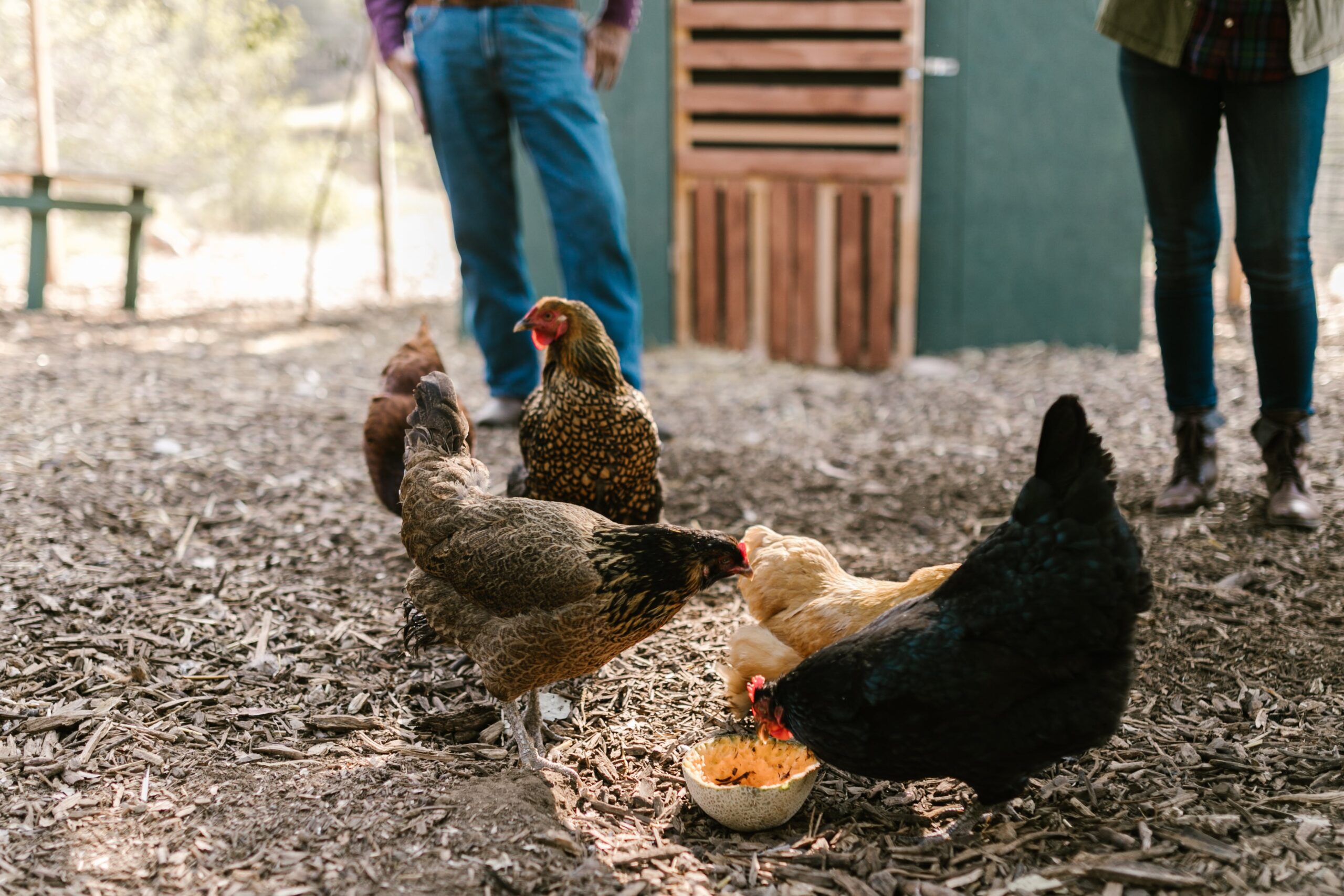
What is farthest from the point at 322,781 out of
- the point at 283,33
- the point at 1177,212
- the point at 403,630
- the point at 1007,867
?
the point at 283,33

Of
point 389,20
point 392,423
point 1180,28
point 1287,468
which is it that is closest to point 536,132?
point 389,20

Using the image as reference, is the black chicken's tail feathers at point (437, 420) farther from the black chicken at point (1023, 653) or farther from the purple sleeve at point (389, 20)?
the purple sleeve at point (389, 20)

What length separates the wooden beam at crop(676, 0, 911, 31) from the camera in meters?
5.63

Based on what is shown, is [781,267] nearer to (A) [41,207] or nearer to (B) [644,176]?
(B) [644,176]

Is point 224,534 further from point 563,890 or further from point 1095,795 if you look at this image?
point 1095,795

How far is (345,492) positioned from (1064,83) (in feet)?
14.3

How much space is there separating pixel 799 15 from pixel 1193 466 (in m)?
3.51

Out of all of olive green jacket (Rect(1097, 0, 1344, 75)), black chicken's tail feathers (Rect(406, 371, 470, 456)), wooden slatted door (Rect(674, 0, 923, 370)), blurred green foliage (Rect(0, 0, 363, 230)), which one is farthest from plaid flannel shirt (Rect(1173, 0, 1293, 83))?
blurred green foliage (Rect(0, 0, 363, 230))

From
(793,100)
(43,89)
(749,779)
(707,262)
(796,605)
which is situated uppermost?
(43,89)

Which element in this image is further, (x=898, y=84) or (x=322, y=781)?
(x=898, y=84)

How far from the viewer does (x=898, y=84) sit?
5930mm

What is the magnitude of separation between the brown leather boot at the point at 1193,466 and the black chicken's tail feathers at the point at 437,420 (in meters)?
2.23

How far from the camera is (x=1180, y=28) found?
299cm

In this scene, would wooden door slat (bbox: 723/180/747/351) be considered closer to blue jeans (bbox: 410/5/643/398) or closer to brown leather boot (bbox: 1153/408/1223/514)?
blue jeans (bbox: 410/5/643/398)
